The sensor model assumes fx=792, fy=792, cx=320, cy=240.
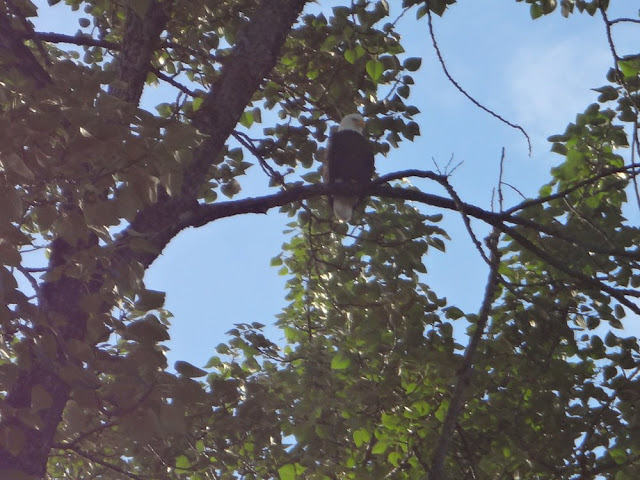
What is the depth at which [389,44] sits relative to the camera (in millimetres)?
4086

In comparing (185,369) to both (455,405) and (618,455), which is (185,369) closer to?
(455,405)

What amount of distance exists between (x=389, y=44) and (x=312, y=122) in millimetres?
738

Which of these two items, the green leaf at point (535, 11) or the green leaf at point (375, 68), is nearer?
the green leaf at point (375, 68)

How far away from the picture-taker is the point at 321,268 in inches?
215

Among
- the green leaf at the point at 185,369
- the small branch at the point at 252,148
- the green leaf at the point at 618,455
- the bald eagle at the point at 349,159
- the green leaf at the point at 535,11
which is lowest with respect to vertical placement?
the green leaf at the point at 185,369

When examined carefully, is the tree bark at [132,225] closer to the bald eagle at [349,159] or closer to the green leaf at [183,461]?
the green leaf at [183,461]

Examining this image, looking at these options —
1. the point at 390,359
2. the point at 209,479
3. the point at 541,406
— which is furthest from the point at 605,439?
the point at 209,479

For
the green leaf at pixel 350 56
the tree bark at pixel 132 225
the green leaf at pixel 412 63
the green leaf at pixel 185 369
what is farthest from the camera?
the green leaf at pixel 412 63

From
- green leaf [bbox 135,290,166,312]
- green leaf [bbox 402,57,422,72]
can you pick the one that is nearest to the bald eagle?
green leaf [bbox 402,57,422,72]

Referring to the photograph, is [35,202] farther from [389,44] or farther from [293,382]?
[293,382]

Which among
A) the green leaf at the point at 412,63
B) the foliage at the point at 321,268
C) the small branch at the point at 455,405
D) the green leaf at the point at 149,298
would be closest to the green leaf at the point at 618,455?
the foliage at the point at 321,268

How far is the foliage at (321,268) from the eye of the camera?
7.94 ft

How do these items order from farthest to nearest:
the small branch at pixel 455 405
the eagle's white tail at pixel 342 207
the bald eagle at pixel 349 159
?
1. the bald eagle at pixel 349 159
2. the eagle's white tail at pixel 342 207
3. the small branch at pixel 455 405

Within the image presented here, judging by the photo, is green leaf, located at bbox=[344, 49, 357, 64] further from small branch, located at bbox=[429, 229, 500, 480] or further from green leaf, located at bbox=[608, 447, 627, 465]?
green leaf, located at bbox=[608, 447, 627, 465]
